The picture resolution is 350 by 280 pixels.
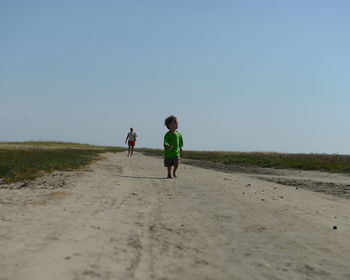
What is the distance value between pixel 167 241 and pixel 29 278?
75.4 inches

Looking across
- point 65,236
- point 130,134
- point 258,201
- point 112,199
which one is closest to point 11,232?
point 65,236

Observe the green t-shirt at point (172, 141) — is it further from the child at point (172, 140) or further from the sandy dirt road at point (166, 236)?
the sandy dirt road at point (166, 236)

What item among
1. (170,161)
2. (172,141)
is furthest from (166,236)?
(172,141)

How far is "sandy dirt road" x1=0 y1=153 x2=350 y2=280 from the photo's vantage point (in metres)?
4.10

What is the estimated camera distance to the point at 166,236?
17.8 feet

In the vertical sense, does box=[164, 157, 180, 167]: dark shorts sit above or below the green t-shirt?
below

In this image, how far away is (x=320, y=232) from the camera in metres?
6.07

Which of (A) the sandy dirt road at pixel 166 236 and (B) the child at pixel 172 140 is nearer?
(A) the sandy dirt road at pixel 166 236

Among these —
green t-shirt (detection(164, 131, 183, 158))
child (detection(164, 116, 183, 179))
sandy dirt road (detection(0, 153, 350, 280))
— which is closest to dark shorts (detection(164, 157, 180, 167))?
child (detection(164, 116, 183, 179))

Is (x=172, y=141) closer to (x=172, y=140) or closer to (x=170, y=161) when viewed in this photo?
(x=172, y=140)

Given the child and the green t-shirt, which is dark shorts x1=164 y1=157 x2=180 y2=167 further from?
the green t-shirt

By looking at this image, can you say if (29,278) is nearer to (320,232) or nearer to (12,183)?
(320,232)

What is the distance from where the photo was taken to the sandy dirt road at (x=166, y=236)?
4098 millimetres

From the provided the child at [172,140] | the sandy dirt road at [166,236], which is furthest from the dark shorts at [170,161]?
the sandy dirt road at [166,236]
